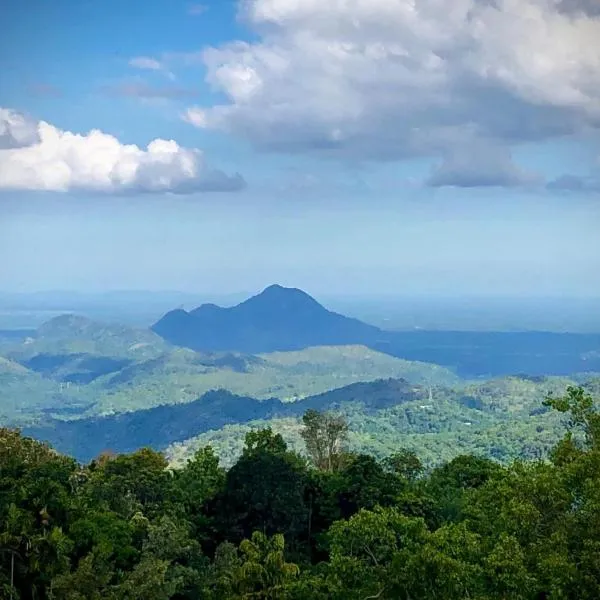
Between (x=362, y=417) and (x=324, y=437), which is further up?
(x=324, y=437)

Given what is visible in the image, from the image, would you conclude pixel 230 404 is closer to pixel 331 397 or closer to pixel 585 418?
pixel 331 397

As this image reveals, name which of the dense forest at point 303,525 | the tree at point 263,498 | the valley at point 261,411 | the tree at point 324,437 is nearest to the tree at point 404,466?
the dense forest at point 303,525

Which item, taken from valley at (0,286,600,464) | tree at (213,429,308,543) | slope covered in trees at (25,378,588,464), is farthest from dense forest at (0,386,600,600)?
slope covered in trees at (25,378,588,464)

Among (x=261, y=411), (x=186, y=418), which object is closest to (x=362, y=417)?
(x=261, y=411)

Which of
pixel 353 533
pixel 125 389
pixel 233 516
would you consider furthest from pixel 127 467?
pixel 125 389

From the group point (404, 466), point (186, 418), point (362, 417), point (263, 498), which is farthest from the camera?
point (186, 418)

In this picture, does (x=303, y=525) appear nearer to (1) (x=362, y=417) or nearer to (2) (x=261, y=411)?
(1) (x=362, y=417)

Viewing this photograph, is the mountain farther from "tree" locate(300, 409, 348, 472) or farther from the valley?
"tree" locate(300, 409, 348, 472)
